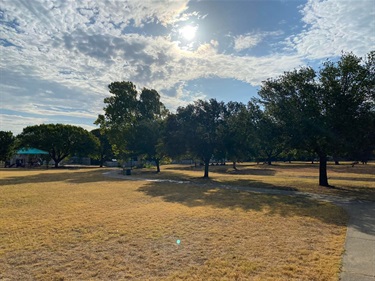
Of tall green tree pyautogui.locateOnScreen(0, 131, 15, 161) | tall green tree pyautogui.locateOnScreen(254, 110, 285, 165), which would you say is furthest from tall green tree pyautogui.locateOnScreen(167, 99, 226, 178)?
tall green tree pyautogui.locateOnScreen(0, 131, 15, 161)

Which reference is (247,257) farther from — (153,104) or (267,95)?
(153,104)

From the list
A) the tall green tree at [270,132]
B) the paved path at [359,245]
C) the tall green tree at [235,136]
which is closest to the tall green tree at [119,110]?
the tall green tree at [235,136]

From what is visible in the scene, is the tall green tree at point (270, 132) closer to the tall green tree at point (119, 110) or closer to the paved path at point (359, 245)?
the paved path at point (359, 245)

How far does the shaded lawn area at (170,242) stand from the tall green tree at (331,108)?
676 centimetres

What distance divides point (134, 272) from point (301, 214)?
23.3 feet

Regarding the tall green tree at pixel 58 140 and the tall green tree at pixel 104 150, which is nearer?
the tall green tree at pixel 58 140

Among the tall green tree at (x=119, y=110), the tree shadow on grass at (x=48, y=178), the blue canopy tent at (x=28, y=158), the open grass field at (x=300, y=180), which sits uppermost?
the tall green tree at (x=119, y=110)

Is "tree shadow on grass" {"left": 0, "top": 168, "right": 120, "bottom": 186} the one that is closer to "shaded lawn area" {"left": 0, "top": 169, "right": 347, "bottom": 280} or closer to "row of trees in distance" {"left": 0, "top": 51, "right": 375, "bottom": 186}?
"row of trees in distance" {"left": 0, "top": 51, "right": 375, "bottom": 186}

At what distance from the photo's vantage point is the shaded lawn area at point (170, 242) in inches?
189

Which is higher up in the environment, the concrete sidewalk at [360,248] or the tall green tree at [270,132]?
the tall green tree at [270,132]

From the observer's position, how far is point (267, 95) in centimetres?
2019

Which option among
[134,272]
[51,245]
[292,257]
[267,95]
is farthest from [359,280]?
[267,95]

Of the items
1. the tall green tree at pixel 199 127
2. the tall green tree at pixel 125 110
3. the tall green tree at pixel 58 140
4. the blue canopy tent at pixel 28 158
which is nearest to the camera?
the tall green tree at pixel 199 127

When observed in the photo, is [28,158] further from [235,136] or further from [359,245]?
[359,245]
